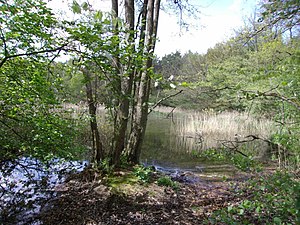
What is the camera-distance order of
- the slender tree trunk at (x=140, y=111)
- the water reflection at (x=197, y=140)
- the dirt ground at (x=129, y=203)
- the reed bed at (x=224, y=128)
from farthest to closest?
the reed bed at (x=224, y=128)
the water reflection at (x=197, y=140)
the slender tree trunk at (x=140, y=111)
the dirt ground at (x=129, y=203)

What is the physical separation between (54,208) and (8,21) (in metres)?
2.18

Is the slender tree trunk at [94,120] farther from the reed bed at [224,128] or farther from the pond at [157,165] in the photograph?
the reed bed at [224,128]

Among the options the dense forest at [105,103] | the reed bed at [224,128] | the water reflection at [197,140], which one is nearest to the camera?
the dense forest at [105,103]

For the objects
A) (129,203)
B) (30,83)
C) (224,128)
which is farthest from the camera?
(224,128)

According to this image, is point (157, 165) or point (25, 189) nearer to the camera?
Result: point (25, 189)

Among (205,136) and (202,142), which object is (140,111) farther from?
(205,136)

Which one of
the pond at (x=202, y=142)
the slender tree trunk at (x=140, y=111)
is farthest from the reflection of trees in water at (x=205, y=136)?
the slender tree trunk at (x=140, y=111)

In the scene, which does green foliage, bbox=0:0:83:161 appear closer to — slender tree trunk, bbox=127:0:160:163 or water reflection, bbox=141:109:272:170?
slender tree trunk, bbox=127:0:160:163

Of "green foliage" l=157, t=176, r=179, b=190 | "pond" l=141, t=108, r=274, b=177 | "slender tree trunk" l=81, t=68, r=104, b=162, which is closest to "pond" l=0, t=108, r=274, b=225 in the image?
"pond" l=141, t=108, r=274, b=177

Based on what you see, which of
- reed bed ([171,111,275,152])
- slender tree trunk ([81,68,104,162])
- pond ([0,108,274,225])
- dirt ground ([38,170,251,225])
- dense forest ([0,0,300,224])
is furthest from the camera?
reed bed ([171,111,275,152])

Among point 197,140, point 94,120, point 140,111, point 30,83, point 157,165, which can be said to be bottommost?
point 157,165

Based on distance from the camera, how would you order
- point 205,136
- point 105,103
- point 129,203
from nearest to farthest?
point 129,203 → point 105,103 → point 205,136

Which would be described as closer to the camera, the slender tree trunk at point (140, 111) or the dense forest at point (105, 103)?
the dense forest at point (105, 103)

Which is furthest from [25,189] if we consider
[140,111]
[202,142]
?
[202,142]
